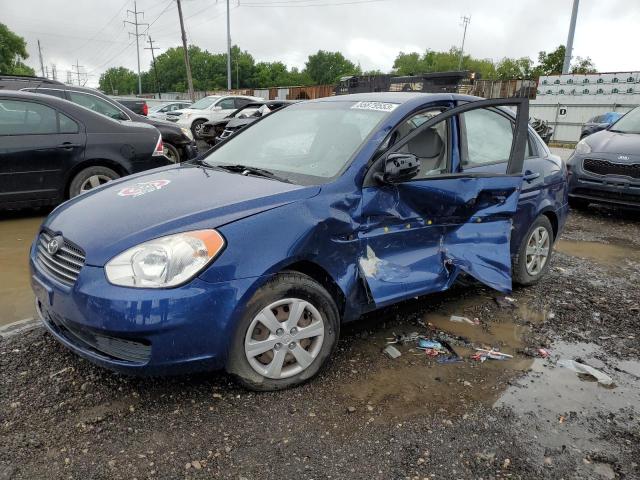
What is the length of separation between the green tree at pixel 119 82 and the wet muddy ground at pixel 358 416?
398 ft

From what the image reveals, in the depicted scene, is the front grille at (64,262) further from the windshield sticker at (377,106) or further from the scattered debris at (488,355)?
the scattered debris at (488,355)

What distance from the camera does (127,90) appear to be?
11738 centimetres

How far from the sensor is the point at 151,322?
7.91ft

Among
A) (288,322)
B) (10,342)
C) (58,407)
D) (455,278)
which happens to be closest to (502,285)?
(455,278)

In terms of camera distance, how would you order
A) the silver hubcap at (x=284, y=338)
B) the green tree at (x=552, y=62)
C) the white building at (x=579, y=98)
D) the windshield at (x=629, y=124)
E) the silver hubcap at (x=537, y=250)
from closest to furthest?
the silver hubcap at (x=284, y=338) → the silver hubcap at (x=537, y=250) → the windshield at (x=629, y=124) → the white building at (x=579, y=98) → the green tree at (x=552, y=62)

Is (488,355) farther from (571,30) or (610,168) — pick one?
(571,30)

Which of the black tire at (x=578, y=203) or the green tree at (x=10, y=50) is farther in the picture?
the green tree at (x=10, y=50)

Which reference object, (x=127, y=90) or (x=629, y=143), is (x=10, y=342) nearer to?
(x=629, y=143)

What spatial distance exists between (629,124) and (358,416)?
24.6ft

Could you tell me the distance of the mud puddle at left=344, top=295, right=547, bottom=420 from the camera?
2869mm

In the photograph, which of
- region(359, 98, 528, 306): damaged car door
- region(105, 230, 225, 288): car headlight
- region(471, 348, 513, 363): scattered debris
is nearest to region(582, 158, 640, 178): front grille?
region(359, 98, 528, 306): damaged car door

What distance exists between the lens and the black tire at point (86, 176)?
20.4 feet

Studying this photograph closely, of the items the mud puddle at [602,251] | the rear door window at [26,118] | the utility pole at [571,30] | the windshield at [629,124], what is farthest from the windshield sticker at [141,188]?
the utility pole at [571,30]

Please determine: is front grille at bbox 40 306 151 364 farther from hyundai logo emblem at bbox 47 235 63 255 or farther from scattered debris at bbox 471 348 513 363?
scattered debris at bbox 471 348 513 363
